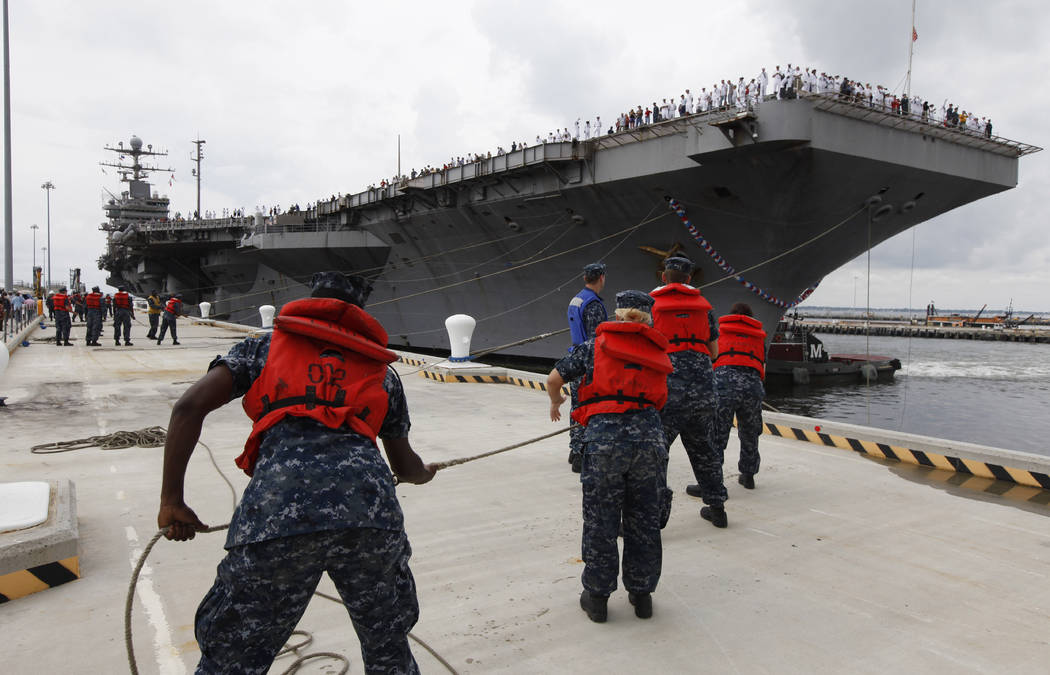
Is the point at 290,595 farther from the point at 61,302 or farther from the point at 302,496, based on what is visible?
the point at 61,302

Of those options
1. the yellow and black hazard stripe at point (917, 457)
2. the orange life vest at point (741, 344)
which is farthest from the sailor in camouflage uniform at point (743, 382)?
the yellow and black hazard stripe at point (917, 457)

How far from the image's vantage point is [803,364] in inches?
1073

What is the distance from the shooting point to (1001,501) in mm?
4664

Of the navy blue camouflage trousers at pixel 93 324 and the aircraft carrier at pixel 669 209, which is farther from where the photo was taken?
the navy blue camouflage trousers at pixel 93 324

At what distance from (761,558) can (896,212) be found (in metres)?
13.5

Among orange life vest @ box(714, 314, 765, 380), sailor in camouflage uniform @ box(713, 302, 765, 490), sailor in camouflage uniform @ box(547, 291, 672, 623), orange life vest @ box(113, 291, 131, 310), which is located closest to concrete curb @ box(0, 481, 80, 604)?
sailor in camouflage uniform @ box(547, 291, 672, 623)

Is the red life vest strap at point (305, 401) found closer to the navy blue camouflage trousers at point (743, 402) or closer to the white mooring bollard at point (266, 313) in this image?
the navy blue camouflage trousers at point (743, 402)

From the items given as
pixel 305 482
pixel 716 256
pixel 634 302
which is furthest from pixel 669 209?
pixel 305 482

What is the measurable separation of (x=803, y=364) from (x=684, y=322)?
2564 centimetres

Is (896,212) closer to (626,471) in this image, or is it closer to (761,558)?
(761,558)

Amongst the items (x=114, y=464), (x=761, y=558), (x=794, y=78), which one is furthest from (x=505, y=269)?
(x=761, y=558)

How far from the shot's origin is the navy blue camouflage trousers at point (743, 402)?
471cm

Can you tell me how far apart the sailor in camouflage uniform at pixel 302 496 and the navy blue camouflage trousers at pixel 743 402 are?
130 inches

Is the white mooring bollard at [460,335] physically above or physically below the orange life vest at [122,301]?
below
